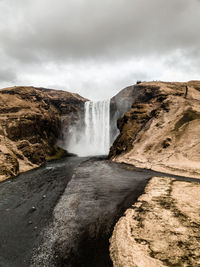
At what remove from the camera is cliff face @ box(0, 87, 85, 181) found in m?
38.9

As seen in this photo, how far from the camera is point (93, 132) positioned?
305ft

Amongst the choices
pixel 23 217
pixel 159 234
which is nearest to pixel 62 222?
pixel 23 217

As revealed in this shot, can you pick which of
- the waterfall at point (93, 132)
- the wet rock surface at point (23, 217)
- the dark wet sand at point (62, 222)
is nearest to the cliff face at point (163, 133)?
the dark wet sand at point (62, 222)

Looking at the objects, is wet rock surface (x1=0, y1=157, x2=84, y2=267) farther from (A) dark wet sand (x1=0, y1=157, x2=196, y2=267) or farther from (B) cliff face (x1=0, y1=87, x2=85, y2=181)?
(B) cliff face (x1=0, y1=87, x2=85, y2=181)

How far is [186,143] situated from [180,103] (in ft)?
67.4

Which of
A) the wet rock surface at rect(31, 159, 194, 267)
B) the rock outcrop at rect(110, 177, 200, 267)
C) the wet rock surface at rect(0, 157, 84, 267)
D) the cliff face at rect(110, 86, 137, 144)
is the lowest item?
the wet rock surface at rect(0, 157, 84, 267)

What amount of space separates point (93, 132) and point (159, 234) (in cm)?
8408

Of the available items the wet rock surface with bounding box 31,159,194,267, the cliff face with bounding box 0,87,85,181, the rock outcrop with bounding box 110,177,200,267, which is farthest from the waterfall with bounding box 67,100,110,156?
the rock outcrop with bounding box 110,177,200,267

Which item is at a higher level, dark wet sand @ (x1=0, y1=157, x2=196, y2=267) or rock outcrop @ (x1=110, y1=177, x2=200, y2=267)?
rock outcrop @ (x1=110, y1=177, x2=200, y2=267)

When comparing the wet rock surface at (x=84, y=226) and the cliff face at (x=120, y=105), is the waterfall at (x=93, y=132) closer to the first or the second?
the cliff face at (x=120, y=105)

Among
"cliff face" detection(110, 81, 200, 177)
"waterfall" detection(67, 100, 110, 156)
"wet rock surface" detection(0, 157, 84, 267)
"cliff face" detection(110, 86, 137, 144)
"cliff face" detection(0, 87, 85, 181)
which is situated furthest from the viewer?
"waterfall" detection(67, 100, 110, 156)

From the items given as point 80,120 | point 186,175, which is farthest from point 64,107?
point 186,175

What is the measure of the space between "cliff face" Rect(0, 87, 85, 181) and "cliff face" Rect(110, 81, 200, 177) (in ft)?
87.7

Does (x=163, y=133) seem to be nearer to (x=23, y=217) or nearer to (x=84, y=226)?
(x=84, y=226)
